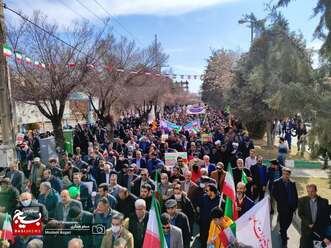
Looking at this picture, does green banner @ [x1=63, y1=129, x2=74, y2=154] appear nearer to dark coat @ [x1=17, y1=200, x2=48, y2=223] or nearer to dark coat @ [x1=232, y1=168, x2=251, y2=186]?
dark coat @ [x1=232, y1=168, x2=251, y2=186]

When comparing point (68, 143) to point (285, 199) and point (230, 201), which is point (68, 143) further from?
point (230, 201)

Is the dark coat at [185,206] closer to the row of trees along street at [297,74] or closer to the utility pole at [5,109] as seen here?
the row of trees along street at [297,74]

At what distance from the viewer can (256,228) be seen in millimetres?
6191

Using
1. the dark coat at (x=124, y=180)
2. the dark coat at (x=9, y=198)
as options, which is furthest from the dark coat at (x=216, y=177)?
the dark coat at (x=9, y=198)

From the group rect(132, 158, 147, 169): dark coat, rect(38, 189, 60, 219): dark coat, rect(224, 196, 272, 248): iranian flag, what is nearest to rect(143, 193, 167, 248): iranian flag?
rect(224, 196, 272, 248): iranian flag

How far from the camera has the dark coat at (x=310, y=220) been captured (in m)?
7.48

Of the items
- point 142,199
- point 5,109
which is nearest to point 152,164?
point 5,109

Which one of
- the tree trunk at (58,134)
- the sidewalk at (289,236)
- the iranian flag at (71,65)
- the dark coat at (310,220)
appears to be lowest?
the sidewalk at (289,236)

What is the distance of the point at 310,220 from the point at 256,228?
1892 mm

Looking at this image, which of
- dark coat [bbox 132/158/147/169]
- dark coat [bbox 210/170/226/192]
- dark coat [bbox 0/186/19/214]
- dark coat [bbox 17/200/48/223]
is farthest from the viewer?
dark coat [bbox 132/158/147/169]

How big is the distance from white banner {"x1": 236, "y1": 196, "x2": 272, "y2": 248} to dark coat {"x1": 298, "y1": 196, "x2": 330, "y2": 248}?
1.66 metres

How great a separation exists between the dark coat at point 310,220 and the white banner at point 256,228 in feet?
5.46

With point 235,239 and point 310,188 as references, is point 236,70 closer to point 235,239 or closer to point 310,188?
point 310,188

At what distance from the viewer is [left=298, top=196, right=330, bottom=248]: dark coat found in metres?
7.48
